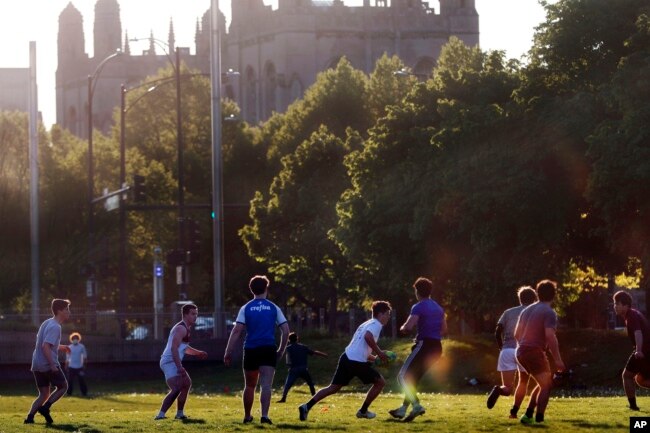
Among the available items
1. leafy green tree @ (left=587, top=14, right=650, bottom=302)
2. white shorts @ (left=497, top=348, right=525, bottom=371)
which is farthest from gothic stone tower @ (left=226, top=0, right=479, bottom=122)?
white shorts @ (left=497, top=348, right=525, bottom=371)

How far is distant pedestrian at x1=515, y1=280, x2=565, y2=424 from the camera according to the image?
832 inches

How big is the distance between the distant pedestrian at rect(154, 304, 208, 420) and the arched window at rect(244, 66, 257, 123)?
121222 mm

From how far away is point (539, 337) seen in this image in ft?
69.6

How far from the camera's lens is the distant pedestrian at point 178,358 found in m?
23.3

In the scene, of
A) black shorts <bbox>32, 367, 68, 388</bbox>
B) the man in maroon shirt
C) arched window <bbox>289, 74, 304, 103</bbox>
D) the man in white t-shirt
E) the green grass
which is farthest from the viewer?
arched window <bbox>289, 74, 304, 103</bbox>

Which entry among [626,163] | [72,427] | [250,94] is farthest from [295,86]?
[72,427]

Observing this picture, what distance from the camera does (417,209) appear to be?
167 feet

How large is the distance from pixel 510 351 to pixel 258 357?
5254 millimetres

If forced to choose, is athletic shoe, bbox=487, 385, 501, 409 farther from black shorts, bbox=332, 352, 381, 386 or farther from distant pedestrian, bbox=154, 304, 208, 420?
distant pedestrian, bbox=154, 304, 208, 420

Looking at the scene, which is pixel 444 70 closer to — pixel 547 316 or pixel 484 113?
pixel 484 113

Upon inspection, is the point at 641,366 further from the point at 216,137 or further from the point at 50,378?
the point at 216,137

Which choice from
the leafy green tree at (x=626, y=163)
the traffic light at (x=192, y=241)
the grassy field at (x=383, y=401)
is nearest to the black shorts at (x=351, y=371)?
the grassy field at (x=383, y=401)

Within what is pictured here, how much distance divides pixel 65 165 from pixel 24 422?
183ft

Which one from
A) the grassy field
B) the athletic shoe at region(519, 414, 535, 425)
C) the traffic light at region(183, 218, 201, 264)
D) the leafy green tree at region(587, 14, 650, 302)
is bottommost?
the grassy field
